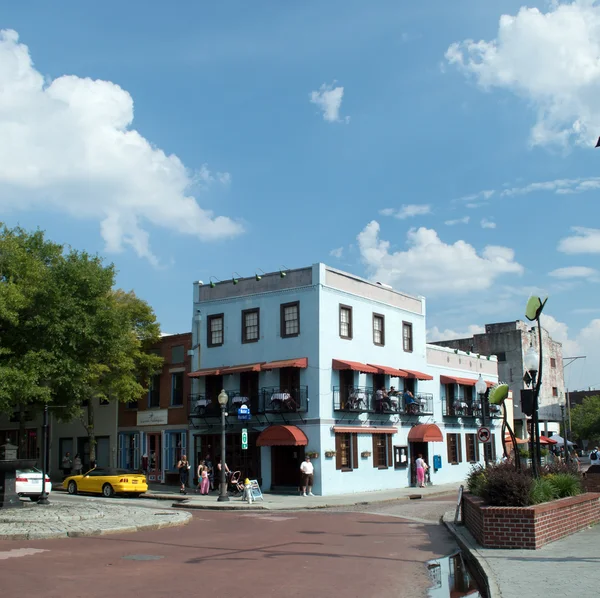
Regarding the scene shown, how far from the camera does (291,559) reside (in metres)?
13.7

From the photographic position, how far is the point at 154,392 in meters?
40.2

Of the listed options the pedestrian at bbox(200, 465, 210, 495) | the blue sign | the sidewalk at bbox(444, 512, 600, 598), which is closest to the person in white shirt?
the blue sign

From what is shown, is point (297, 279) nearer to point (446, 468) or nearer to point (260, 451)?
point (260, 451)

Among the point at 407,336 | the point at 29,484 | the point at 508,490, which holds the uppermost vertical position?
the point at 407,336

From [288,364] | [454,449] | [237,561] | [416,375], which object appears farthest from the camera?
[454,449]

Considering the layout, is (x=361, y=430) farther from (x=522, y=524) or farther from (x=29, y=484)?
(x=522, y=524)

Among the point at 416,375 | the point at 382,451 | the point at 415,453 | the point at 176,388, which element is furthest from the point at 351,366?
the point at 176,388

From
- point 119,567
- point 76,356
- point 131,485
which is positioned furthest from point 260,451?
point 119,567

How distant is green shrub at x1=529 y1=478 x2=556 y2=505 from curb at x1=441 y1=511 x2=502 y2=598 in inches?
56.1

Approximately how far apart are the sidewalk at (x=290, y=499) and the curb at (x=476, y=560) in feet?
31.6

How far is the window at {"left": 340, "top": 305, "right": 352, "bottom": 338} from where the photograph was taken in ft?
116

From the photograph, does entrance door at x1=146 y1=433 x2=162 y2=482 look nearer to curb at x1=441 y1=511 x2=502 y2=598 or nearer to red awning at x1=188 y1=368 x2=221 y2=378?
red awning at x1=188 y1=368 x2=221 y2=378

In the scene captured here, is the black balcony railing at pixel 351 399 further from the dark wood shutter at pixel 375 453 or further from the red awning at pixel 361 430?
the dark wood shutter at pixel 375 453

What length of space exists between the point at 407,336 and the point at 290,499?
520 inches
